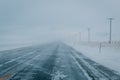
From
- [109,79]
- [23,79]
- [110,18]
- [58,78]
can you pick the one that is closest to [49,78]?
[58,78]

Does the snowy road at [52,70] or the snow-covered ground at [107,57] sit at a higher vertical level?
the snowy road at [52,70]

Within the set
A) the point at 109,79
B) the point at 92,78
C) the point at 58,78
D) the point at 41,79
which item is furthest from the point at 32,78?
the point at 109,79

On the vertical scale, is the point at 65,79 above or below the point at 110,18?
below

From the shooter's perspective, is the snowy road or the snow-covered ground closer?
the snowy road

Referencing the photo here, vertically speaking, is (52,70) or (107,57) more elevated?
(52,70)

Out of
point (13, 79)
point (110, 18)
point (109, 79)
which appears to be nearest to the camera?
point (13, 79)

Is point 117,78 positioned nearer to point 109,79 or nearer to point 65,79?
point 109,79

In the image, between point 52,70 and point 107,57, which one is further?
point 107,57

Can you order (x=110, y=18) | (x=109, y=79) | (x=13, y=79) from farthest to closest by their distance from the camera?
(x=110, y=18), (x=109, y=79), (x=13, y=79)

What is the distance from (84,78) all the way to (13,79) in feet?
10.6

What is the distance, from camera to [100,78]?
9.96 meters

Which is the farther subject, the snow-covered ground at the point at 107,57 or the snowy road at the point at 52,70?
the snow-covered ground at the point at 107,57

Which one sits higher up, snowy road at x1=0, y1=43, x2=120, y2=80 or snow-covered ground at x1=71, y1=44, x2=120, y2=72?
snowy road at x1=0, y1=43, x2=120, y2=80

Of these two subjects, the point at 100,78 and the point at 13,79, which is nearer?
the point at 13,79
